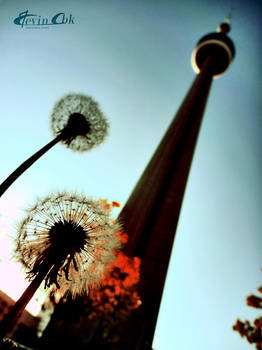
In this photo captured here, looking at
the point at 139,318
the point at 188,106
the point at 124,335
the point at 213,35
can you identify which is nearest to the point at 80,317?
the point at 124,335

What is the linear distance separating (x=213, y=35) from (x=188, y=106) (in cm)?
3060

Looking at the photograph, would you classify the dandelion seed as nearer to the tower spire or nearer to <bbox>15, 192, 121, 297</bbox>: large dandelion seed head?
<bbox>15, 192, 121, 297</bbox>: large dandelion seed head

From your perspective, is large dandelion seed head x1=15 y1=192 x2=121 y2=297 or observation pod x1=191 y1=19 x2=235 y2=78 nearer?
large dandelion seed head x1=15 y1=192 x2=121 y2=297

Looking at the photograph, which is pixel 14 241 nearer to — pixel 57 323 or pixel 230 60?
pixel 57 323

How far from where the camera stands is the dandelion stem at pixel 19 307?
2.06 meters

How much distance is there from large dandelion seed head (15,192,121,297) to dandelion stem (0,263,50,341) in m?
0.18

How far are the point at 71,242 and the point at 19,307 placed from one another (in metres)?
0.88

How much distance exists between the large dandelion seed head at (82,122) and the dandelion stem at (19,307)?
3.13 m

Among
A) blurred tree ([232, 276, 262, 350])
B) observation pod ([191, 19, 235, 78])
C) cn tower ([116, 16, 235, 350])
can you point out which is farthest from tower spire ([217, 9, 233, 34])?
blurred tree ([232, 276, 262, 350])

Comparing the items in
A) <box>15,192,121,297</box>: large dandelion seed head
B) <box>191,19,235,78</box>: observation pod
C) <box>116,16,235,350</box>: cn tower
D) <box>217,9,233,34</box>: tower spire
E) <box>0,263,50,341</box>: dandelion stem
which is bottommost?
<box>0,263,50,341</box>: dandelion stem

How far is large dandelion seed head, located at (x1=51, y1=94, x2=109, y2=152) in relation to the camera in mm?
4758

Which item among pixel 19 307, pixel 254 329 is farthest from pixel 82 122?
pixel 254 329

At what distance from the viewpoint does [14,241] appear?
10.5 feet

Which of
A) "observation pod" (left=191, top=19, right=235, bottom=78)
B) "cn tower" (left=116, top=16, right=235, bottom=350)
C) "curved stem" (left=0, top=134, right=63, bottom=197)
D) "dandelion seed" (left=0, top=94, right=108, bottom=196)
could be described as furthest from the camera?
"observation pod" (left=191, top=19, right=235, bottom=78)
